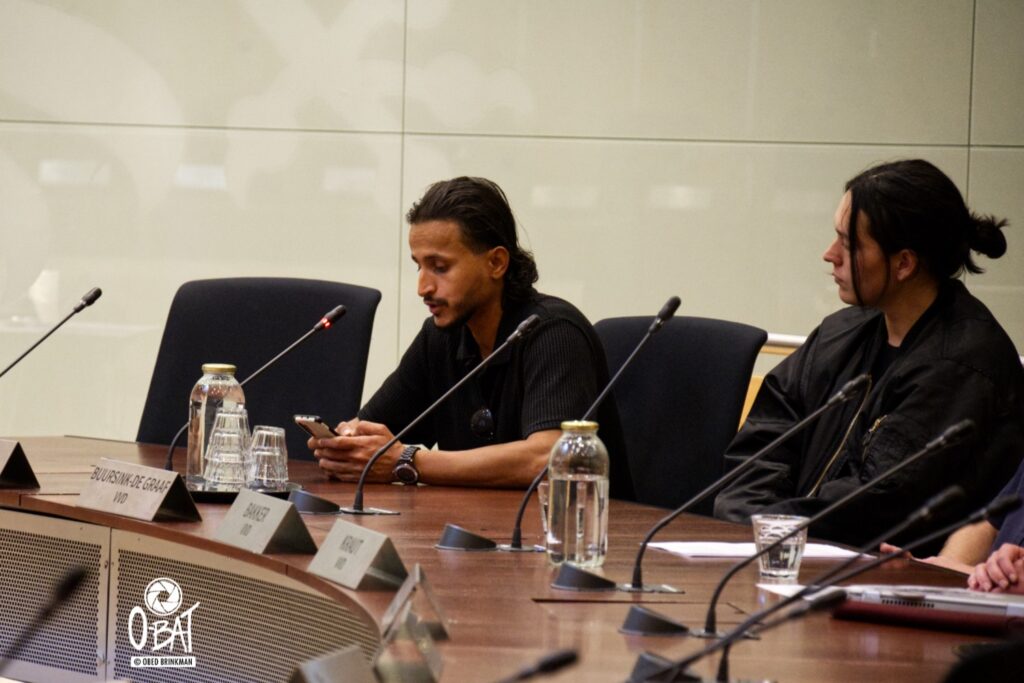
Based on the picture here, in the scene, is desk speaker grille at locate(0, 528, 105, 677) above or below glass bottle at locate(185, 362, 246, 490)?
below

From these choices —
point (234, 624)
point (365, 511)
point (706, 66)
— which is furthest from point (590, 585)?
point (706, 66)

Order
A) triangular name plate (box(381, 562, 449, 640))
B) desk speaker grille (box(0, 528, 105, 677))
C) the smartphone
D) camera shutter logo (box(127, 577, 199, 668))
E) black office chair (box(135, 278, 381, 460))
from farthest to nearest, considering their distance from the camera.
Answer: black office chair (box(135, 278, 381, 460)) → the smartphone → desk speaker grille (box(0, 528, 105, 677)) → camera shutter logo (box(127, 577, 199, 668)) → triangular name plate (box(381, 562, 449, 640))

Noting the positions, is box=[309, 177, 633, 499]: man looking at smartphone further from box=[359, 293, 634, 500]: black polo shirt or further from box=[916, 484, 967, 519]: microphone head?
box=[916, 484, 967, 519]: microphone head

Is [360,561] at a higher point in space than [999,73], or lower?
lower

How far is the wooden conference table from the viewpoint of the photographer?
1.25 metres

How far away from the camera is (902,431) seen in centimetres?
252

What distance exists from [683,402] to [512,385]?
353 mm

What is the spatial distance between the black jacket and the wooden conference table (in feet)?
1.20

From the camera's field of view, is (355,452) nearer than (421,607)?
No

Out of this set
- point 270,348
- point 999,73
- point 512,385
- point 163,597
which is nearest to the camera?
point 163,597

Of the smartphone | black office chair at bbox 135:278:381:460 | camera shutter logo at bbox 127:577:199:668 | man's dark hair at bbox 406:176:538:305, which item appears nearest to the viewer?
camera shutter logo at bbox 127:577:199:668

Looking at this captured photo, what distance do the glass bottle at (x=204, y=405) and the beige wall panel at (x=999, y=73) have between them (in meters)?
3.29

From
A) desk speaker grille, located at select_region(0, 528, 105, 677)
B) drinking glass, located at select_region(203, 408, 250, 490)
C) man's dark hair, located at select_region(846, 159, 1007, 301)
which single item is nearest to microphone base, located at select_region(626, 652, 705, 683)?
desk speaker grille, located at select_region(0, 528, 105, 677)

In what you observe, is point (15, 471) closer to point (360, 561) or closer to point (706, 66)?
point (360, 561)
